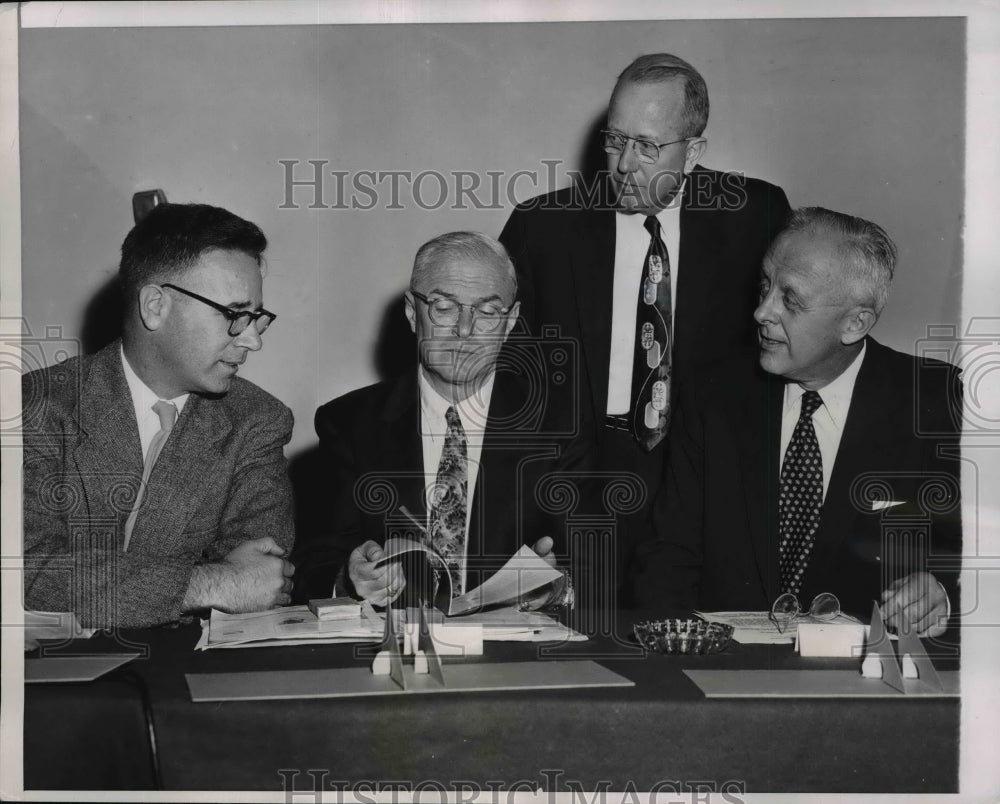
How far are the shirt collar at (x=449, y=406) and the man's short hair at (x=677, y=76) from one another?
102cm

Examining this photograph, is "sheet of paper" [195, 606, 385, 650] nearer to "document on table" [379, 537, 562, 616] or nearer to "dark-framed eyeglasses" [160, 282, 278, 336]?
"document on table" [379, 537, 562, 616]

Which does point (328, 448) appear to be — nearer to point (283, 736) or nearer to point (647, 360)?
point (647, 360)

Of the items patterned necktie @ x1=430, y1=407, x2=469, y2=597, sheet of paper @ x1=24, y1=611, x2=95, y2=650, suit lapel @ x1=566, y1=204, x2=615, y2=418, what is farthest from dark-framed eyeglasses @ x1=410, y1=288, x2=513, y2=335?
sheet of paper @ x1=24, y1=611, x2=95, y2=650

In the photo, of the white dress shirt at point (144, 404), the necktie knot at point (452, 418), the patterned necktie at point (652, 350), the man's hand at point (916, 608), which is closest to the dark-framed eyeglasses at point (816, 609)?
the man's hand at point (916, 608)

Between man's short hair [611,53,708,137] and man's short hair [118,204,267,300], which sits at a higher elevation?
man's short hair [611,53,708,137]

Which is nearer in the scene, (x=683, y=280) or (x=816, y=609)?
(x=816, y=609)

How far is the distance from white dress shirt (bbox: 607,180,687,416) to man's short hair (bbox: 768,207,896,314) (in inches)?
19.3

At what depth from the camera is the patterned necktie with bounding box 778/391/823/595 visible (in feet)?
10.1

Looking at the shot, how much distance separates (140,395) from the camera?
318 centimetres

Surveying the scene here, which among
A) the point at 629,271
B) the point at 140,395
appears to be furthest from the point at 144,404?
the point at 629,271

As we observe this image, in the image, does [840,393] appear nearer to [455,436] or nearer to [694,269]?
[694,269]

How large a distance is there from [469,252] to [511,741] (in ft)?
5.22

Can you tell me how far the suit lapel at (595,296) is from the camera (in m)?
3.53

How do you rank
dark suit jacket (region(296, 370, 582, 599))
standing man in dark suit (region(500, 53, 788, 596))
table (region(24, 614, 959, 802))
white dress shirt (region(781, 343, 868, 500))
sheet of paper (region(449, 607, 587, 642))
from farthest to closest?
1. standing man in dark suit (region(500, 53, 788, 596))
2. dark suit jacket (region(296, 370, 582, 599))
3. white dress shirt (region(781, 343, 868, 500))
4. sheet of paper (region(449, 607, 587, 642))
5. table (region(24, 614, 959, 802))
